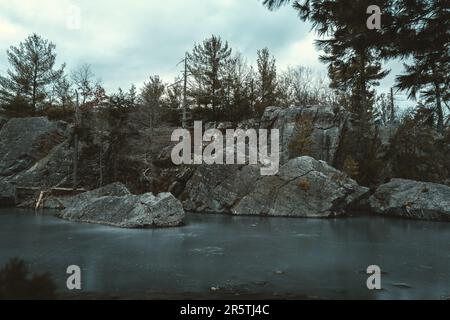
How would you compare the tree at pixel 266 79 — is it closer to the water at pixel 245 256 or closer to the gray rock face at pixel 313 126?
the gray rock face at pixel 313 126

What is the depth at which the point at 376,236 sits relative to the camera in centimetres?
1269

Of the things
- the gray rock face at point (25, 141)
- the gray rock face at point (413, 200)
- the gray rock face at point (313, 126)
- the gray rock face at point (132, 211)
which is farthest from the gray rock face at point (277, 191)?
the gray rock face at point (25, 141)

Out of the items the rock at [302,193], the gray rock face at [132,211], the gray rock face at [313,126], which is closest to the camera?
the gray rock face at [132,211]

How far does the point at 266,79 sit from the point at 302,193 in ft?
66.9

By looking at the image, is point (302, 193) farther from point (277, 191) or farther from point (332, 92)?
point (332, 92)

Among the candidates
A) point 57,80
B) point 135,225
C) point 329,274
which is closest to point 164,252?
point 329,274

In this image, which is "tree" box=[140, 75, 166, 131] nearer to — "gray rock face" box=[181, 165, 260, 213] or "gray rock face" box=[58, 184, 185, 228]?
"gray rock face" box=[181, 165, 260, 213]

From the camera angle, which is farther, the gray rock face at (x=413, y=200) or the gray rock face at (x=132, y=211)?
the gray rock face at (x=413, y=200)

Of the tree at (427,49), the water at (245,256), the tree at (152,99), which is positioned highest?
the tree at (152,99)

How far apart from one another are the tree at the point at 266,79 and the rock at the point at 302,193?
1629 centimetres

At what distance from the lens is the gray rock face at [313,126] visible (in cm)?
2717

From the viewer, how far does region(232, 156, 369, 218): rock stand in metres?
19.2

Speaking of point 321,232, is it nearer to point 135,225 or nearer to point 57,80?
point 135,225

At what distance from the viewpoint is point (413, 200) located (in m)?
18.8
